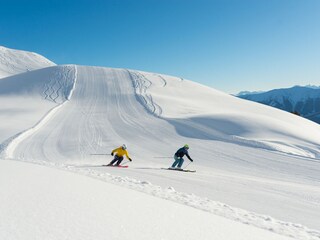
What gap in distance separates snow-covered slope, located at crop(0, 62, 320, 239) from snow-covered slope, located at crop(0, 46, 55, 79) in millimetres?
107621

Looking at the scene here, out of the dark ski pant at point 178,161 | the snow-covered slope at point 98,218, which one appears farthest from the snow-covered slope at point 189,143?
the snow-covered slope at point 98,218

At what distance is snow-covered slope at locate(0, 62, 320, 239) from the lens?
8.69 m

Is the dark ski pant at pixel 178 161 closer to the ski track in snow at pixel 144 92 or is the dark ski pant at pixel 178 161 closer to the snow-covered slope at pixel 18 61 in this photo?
the ski track in snow at pixel 144 92

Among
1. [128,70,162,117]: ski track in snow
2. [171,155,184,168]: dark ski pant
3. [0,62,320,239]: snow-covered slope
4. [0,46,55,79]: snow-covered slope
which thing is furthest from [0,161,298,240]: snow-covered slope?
[0,46,55,79]: snow-covered slope

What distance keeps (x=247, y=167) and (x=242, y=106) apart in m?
27.6

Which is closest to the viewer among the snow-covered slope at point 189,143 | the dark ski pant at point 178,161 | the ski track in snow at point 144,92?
the snow-covered slope at point 189,143

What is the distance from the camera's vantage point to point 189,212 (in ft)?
17.6

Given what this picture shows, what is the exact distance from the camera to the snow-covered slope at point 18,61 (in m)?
140

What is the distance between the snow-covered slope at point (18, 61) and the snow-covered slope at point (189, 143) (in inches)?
4237

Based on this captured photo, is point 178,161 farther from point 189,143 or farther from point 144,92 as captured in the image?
point 144,92

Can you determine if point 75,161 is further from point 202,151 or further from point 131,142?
point 202,151

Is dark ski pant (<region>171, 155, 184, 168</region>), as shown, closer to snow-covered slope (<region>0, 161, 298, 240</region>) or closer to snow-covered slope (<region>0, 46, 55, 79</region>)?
snow-covered slope (<region>0, 161, 298, 240</region>)

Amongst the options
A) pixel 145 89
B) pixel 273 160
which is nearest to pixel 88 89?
pixel 145 89

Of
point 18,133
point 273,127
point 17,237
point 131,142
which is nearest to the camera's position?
point 17,237
